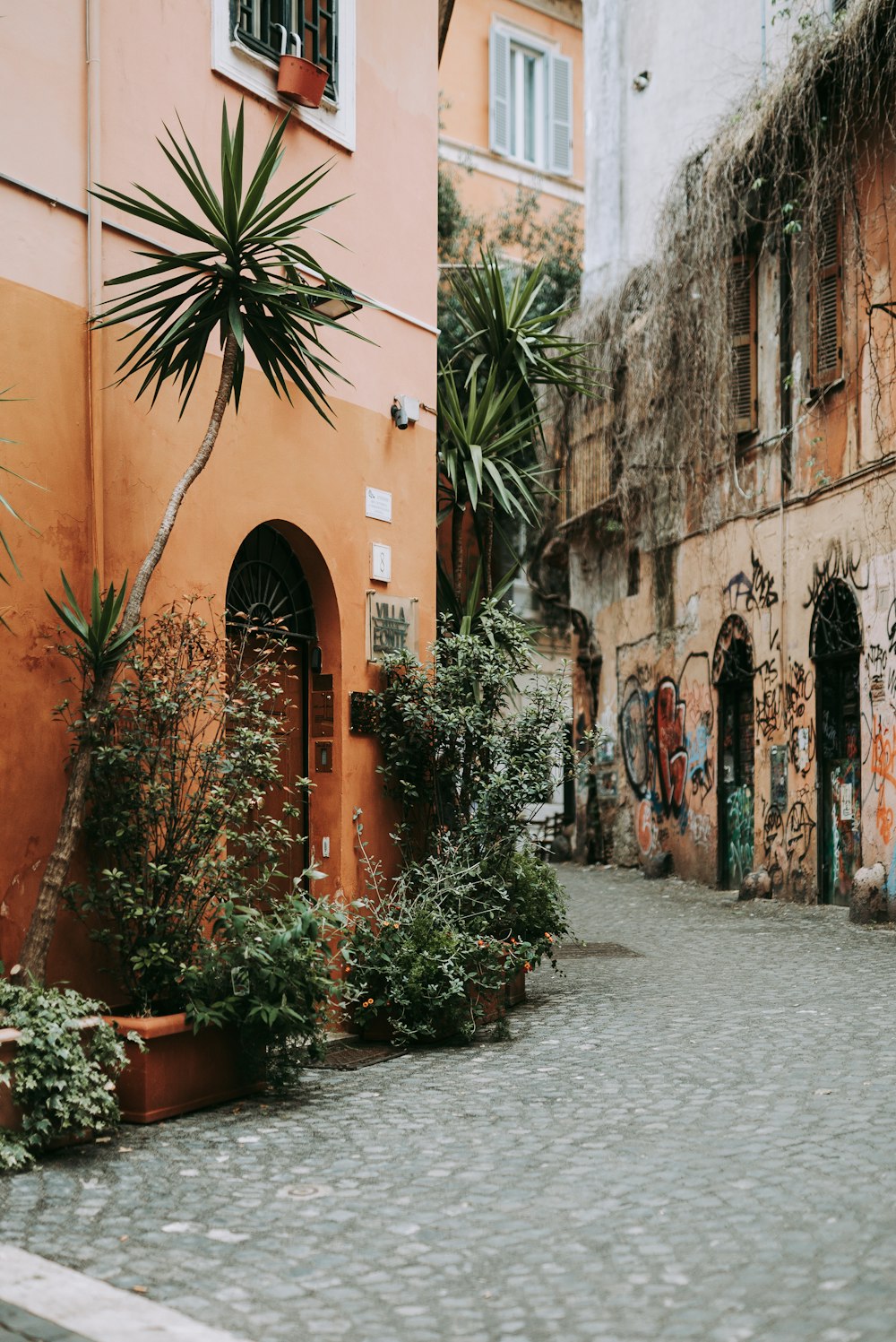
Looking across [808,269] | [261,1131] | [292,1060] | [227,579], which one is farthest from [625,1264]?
[808,269]

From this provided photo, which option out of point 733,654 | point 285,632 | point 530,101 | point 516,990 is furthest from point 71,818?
point 530,101

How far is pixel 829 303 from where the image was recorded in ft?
45.5

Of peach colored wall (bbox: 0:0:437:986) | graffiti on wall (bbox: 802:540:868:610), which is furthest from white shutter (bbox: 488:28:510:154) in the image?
peach colored wall (bbox: 0:0:437:986)

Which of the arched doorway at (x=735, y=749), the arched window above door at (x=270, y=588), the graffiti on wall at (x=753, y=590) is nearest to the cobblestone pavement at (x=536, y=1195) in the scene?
the arched window above door at (x=270, y=588)

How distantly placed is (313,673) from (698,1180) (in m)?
4.36

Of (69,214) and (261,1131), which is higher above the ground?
(69,214)

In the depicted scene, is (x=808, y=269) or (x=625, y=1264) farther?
(x=808, y=269)

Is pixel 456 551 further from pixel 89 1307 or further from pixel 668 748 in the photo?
pixel 89 1307

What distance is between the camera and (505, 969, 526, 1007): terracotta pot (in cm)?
851

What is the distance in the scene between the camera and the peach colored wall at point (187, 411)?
6.52 metres

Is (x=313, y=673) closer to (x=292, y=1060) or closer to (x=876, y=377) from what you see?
(x=292, y=1060)

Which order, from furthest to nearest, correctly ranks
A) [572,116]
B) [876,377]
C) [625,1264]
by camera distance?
[572,116]
[876,377]
[625,1264]

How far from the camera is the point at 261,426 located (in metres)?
8.05

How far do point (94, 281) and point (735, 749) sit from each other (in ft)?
35.3
